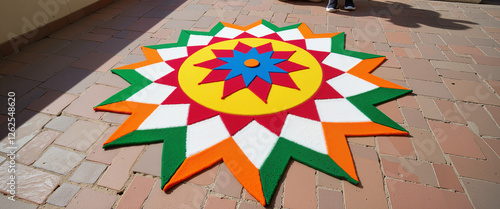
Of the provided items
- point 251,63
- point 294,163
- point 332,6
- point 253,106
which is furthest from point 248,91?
point 332,6

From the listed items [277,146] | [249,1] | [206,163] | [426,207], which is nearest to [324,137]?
[277,146]

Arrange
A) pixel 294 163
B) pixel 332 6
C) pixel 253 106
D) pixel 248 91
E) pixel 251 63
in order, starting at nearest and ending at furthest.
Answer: pixel 294 163
pixel 253 106
pixel 248 91
pixel 251 63
pixel 332 6

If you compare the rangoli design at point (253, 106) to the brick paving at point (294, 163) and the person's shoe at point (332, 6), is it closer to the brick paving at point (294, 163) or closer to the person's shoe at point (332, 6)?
the brick paving at point (294, 163)

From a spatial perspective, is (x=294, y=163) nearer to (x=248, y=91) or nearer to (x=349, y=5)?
(x=248, y=91)

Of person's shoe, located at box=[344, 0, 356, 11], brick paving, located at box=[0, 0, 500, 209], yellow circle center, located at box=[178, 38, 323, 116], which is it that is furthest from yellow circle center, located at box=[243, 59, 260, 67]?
person's shoe, located at box=[344, 0, 356, 11]

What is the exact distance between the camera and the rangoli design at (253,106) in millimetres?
1454

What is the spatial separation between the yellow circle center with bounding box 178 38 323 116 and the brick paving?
1.58 ft

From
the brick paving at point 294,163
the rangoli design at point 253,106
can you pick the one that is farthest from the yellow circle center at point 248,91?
the brick paving at point 294,163

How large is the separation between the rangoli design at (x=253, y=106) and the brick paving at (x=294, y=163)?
8cm

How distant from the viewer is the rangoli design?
145 centimetres

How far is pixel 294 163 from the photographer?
4.78 feet

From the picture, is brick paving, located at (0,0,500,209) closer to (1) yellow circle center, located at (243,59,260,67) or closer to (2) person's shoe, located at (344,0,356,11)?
(2) person's shoe, located at (344,0,356,11)

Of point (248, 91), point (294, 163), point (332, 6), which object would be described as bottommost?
point (294, 163)

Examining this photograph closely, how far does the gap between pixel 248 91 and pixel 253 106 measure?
18 centimetres
